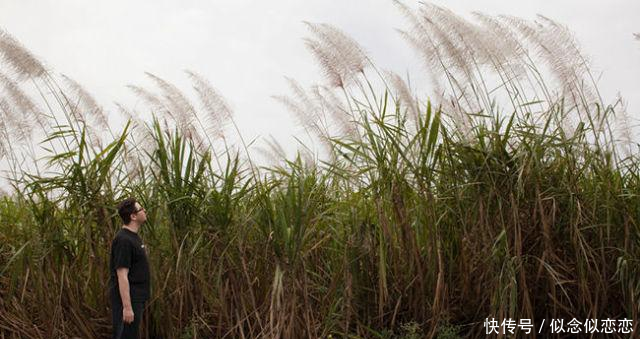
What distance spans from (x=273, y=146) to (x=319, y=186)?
0.92 metres

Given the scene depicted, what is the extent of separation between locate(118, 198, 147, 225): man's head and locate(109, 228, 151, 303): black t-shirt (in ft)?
0.21

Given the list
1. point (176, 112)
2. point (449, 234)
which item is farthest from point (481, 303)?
point (176, 112)

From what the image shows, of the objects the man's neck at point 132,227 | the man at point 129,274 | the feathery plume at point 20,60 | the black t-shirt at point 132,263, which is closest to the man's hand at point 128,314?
the man at point 129,274

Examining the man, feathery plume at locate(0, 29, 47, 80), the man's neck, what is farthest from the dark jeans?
feathery plume at locate(0, 29, 47, 80)

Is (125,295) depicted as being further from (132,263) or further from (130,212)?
(130,212)

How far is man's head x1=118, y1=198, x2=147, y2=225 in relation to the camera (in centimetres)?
427

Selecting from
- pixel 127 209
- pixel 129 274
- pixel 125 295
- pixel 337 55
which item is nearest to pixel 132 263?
pixel 129 274

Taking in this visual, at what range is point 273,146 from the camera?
17.9ft

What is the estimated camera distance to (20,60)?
525 centimetres

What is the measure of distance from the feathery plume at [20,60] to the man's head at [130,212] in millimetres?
1514

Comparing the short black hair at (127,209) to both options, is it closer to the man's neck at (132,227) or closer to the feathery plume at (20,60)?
the man's neck at (132,227)

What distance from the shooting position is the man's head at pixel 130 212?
427 centimetres

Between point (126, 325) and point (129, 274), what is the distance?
27 cm

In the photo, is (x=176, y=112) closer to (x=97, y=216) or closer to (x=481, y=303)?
(x=97, y=216)
